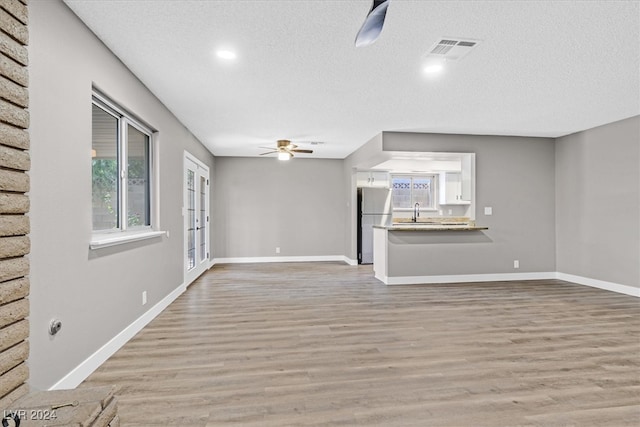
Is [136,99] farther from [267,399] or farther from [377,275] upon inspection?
[377,275]

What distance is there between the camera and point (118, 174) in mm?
3105

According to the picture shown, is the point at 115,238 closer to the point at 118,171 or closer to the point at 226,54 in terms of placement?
the point at 118,171

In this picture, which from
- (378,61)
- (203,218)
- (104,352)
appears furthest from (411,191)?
(104,352)

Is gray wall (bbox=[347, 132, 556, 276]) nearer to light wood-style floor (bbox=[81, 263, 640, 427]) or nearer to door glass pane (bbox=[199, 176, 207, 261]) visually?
light wood-style floor (bbox=[81, 263, 640, 427])

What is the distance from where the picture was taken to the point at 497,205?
569 cm

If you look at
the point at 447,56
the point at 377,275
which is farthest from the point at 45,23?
the point at 377,275

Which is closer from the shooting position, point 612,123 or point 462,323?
point 462,323

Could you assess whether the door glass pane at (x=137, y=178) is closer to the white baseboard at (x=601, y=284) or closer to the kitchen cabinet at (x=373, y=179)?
the kitchen cabinet at (x=373, y=179)

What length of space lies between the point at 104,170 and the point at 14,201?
1.36m

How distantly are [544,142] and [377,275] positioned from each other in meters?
3.64

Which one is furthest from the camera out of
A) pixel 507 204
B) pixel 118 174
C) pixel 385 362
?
pixel 507 204

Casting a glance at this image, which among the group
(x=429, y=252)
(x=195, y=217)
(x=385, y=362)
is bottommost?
(x=385, y=362)

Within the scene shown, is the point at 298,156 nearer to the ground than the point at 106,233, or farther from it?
farther from it

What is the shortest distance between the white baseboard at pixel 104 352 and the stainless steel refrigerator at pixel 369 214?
14.8 ft
